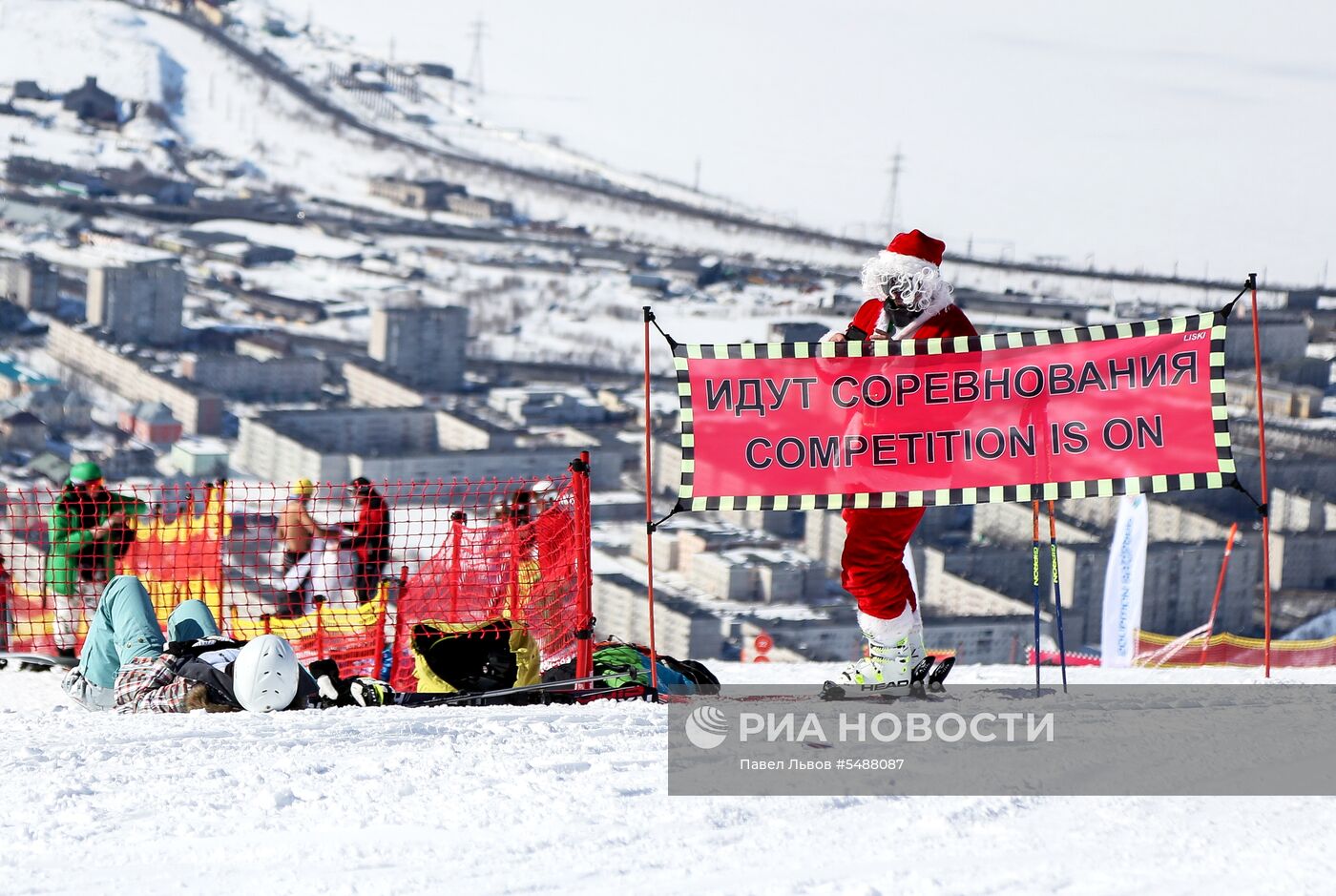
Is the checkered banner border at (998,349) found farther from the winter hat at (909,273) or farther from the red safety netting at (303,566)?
the red safety netting at (303,566)

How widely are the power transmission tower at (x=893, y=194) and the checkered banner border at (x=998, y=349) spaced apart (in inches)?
3002

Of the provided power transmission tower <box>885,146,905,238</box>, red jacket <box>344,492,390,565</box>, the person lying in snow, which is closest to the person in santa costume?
the person lying in snow

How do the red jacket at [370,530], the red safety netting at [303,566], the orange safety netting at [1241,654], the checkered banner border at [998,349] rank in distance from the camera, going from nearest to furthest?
the checkered banner border at [998,349] < the red safety netting at [303,566] < the red jacket at [370,530] < the orange safety netting at [1241,654]

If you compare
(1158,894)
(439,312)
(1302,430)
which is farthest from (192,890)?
(439,312)

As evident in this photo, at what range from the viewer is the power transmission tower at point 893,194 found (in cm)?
8338

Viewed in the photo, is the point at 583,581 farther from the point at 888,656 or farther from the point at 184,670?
the point at 184,670

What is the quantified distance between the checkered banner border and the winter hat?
0.41 ft

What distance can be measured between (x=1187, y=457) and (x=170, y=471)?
40.9 meters

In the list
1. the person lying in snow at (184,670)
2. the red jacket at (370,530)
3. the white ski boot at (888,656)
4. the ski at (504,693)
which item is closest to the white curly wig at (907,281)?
the white ski boot at (888,656)

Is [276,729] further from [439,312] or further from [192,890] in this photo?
[439,312]

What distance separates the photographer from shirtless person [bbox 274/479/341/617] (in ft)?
21.1

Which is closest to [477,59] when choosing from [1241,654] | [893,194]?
[893,194]

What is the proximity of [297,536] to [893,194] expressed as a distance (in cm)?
8197

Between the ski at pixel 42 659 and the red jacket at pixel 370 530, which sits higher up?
the red jacket at pixel 370 530
